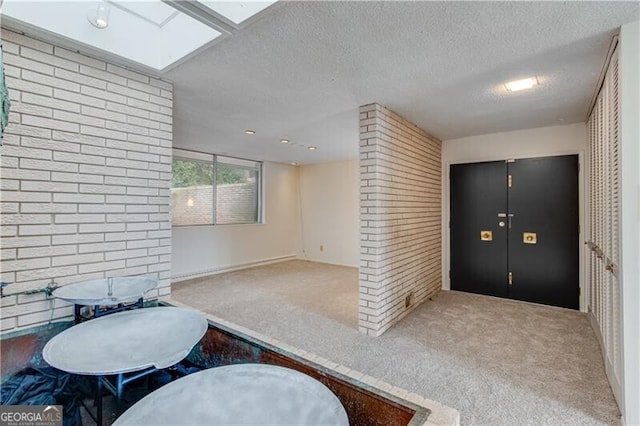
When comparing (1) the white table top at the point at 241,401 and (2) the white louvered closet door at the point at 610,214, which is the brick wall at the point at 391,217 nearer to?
(2) the white louvered closet door at the point at 610,214

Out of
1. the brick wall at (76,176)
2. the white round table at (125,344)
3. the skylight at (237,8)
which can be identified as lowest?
the white round table at (125,344)

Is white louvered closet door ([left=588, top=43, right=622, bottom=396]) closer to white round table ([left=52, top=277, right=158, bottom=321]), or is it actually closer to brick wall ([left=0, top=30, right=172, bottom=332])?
white round table ([left=52, top=277, right=158, bottom=321])

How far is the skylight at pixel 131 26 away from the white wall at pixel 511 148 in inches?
149

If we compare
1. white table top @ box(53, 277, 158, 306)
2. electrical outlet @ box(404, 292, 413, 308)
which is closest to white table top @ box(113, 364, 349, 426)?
white table top @ box(53, 277, 158, 306)

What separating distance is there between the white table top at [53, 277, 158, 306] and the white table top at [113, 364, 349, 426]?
0.79m

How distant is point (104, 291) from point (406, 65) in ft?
8.23

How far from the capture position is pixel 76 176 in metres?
1.94

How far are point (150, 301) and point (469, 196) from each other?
4.19 metres

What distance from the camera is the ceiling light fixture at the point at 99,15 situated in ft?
6.15

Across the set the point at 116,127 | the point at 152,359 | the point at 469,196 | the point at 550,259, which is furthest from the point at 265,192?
the point at 152,359

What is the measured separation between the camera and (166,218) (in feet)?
7.90

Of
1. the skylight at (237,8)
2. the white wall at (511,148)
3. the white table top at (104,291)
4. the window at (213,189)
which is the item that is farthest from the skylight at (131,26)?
the white wall at (511,148)

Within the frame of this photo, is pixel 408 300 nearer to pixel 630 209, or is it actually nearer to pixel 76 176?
pixel 630 209

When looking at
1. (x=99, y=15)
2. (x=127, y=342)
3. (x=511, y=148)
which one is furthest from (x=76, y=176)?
(x=511, y=148)
